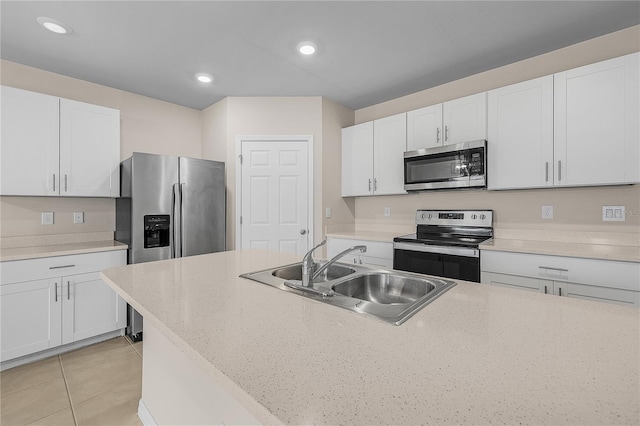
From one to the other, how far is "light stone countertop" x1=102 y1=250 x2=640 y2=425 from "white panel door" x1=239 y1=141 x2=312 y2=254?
7.75ft

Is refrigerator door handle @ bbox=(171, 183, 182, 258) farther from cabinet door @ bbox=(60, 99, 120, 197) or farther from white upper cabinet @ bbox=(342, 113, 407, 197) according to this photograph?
white upper cabinet @ bbox=(342, 113, 407, 197)

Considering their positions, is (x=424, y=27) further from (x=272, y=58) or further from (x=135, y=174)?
(x=135, y=174)

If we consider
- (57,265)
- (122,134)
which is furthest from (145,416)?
(122,134)

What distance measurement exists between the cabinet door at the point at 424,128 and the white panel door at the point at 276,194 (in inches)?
47.2

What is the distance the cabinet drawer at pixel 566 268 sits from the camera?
1.81 meters

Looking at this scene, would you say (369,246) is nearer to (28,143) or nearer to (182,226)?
(182,226)

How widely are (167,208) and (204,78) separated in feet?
4.53

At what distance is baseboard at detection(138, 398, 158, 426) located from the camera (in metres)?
1.59

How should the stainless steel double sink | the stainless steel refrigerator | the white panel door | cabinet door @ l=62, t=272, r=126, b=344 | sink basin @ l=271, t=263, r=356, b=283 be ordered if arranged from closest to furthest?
the stainless steel double sink
sink basin @ l=271, t=263, r=356, b=283
cabinet door @ l=62, t=272, r=126, b=344
the stainless steel refrigerator
the white panel door

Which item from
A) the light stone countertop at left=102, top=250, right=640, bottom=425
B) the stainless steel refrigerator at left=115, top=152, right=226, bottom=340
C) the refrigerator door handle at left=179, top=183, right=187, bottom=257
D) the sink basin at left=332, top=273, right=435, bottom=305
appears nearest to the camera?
the light stone countertop at left=102, top=250, right=640, bottom=425

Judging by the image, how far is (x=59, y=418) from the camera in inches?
68.4

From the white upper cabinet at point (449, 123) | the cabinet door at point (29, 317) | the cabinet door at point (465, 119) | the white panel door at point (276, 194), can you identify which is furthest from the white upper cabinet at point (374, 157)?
the cabinet door at point (29, 317)

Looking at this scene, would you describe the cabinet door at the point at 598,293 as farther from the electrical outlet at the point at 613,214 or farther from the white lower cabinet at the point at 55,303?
the white lower cabinet at the point at 55,303

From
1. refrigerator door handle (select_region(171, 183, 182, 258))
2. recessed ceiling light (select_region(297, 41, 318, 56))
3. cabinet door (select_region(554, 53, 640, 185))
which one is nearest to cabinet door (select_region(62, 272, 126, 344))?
refrigerator door handle (select_region(171, 183, 182, 258))
